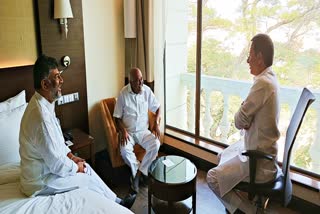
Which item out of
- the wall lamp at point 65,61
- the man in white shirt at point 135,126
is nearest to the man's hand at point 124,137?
the man in white shirt at point 135,126

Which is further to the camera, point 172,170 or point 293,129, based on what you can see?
point 172,170

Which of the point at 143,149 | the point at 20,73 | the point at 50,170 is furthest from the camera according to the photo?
the point at 143,149

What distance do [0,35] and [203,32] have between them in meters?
1.97

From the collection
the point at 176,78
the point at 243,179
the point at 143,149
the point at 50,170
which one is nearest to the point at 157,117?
the point at 143,149

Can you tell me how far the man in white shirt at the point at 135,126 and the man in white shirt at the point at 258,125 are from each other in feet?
2.80

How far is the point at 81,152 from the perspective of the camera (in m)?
2.61

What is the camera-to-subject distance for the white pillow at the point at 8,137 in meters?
2.06

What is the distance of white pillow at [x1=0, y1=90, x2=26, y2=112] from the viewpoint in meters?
2.23

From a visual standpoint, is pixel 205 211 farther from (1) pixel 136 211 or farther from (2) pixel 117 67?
(2) pixel 117 67

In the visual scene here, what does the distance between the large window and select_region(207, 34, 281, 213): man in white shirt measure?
0.63 metres

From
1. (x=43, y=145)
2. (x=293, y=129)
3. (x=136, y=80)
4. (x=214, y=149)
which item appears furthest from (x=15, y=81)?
(x=293, y=129)

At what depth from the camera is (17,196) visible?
1.77 meters

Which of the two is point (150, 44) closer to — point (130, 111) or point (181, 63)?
point (181, 63)

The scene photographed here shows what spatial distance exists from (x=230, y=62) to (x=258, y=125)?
1116mm
